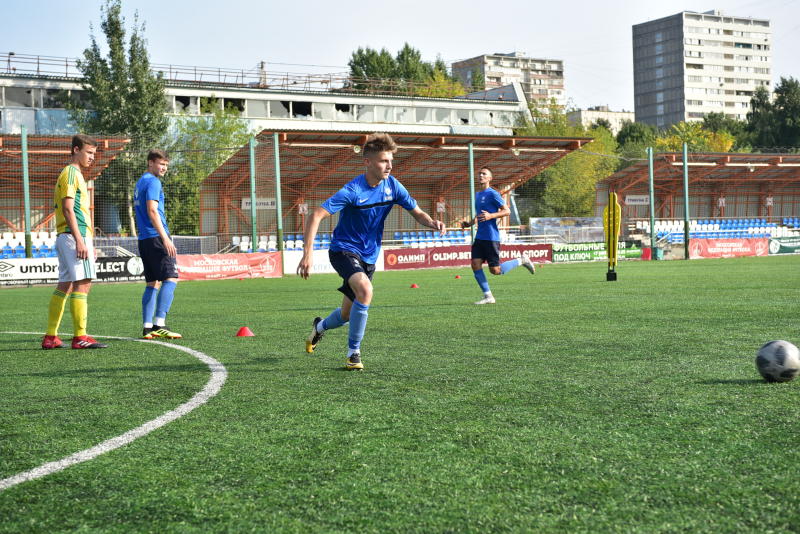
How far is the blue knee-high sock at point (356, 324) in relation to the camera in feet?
19.3

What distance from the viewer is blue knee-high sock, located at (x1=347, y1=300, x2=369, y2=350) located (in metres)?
5.89

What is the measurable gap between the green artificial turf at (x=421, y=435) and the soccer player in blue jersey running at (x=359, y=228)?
0.41 metres

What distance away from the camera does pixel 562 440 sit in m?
3.52

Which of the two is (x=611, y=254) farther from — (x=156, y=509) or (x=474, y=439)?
(x=156, y=509)

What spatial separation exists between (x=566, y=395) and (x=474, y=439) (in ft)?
3.85

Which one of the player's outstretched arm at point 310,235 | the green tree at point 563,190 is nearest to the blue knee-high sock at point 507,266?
the player's outstretched arm at point 310,235

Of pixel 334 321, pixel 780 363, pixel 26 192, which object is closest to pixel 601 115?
pixel 26 192

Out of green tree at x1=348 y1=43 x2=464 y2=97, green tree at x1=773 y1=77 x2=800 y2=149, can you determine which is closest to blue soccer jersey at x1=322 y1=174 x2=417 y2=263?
green tree at x1=348 y1=43 x2=464 y2=97

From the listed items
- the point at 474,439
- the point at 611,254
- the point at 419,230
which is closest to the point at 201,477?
the point at 474,439

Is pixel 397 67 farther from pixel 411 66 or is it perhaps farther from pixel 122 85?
pixel 122 85

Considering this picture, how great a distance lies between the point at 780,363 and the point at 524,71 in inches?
6588

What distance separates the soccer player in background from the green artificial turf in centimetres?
56

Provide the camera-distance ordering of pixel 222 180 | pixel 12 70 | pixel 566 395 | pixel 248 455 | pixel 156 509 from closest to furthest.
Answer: pixel 156 509 < pixel 248 455 < pixel 566 395 < pixel 222 180 < pixel 12 70

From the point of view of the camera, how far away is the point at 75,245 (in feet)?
24.4
